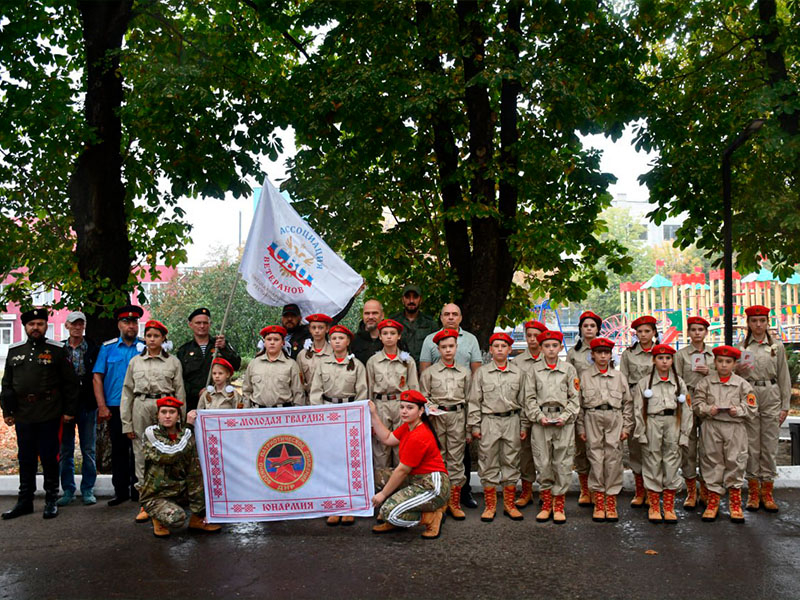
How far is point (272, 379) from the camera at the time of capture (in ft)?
24.8

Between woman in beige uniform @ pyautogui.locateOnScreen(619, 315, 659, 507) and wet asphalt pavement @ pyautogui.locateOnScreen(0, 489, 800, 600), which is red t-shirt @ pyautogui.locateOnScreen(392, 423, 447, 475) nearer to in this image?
wet asphalt pavement @ pyautogui.locateOnScreen(0, 489, 800, 600)

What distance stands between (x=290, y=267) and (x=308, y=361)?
1.06 m

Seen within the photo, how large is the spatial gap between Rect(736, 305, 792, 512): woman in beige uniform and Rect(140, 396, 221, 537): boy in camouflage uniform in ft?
18.1

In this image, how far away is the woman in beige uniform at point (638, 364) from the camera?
25.5ft

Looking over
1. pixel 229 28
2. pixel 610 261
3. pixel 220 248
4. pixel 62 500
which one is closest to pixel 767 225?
pixel 610 261

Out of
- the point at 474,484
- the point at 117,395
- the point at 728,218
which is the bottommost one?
the point at 474,484

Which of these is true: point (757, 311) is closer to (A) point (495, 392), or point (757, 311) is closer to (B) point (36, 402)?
(A) point (495, 392)

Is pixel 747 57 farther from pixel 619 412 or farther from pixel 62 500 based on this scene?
pixel 62 500

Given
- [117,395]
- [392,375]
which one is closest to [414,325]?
[392,375]

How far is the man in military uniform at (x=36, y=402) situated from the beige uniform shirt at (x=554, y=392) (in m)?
4.83

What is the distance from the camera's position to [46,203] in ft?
36.0

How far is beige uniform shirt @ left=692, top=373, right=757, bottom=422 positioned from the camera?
7477mm

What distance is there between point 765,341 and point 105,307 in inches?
317

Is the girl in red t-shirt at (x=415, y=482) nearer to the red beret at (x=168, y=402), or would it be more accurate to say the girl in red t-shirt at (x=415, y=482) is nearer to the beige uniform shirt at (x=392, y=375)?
the beige uniform shirt at (x=392, y=375)
